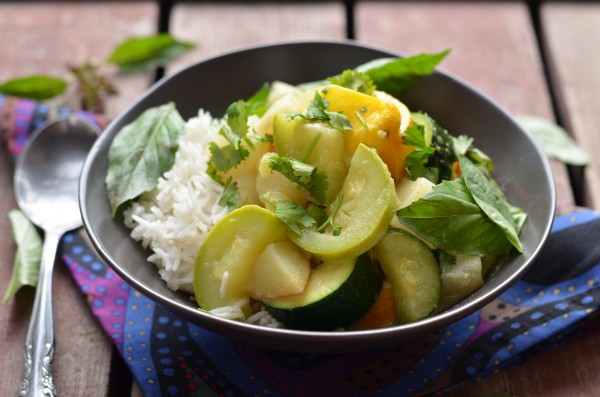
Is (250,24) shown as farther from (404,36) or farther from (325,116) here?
(325,116)

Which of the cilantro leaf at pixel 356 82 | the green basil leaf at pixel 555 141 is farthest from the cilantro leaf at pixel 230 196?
the green basil leaf at pixel 555 141

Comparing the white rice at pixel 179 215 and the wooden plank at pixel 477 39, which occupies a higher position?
the wooden plank at pixel 477 39

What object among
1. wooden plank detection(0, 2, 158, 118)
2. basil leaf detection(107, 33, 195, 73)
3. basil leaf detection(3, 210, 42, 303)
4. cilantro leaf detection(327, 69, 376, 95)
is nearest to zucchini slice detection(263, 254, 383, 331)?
cilantro leaf detection(327, 69, 376, 95)

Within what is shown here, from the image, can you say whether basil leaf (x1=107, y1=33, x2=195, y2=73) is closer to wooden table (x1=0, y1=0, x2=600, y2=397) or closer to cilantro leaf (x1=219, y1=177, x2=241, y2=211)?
wooden table (x1=0, y1=0, x2=600, y2=397)

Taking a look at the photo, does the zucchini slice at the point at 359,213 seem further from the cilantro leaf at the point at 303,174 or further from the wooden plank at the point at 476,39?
the wooden plank at the point at 476,39

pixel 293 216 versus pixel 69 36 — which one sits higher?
pixel 293 216

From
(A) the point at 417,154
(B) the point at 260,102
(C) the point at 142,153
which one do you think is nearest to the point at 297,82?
(B) the point at 260,102

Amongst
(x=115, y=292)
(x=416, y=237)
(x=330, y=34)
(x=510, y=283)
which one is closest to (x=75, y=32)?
(x=330, y=34)
